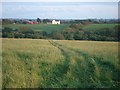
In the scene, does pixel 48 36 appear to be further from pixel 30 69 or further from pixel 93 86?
pixel 93 86

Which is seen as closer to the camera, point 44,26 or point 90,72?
point 90,72

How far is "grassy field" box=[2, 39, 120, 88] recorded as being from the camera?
15.5 feet

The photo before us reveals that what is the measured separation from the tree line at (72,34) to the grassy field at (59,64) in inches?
3.8

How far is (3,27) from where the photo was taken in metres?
4.82

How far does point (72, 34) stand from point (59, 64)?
64 cm

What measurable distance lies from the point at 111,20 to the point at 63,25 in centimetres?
92

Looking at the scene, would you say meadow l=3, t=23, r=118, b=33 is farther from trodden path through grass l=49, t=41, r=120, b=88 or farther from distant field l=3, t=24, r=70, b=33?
trodden path through grass l=49, t=41, r=120, b=88

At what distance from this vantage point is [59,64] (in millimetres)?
4773

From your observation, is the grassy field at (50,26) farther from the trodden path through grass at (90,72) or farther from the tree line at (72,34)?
the trodden path through grass at (90,72)

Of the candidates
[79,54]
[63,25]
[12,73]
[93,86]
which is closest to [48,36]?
[63,25]

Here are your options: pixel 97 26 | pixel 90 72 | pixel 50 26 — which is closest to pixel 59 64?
pixel 90 72

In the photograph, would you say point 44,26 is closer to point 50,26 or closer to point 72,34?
point 50,26

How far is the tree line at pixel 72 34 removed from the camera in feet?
15.7

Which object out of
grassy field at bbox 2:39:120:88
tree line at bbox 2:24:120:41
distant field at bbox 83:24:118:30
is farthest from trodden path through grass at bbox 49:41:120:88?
distant field at bbox 83:24:118:30
